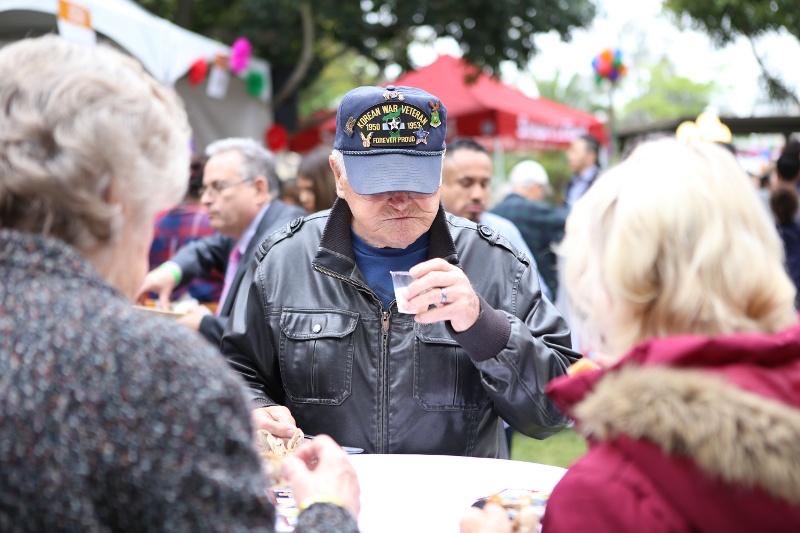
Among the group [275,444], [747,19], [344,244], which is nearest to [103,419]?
[275,444]

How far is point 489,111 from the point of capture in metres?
11.7

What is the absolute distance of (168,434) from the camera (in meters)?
1.17

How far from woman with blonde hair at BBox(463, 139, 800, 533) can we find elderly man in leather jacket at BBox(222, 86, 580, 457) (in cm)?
79

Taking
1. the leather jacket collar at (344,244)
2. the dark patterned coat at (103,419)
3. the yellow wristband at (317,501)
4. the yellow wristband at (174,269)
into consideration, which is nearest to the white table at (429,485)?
the yellow wristband at (317,501)

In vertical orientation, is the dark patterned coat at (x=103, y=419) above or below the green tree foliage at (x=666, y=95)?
below

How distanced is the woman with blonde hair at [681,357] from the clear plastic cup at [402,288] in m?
0.58

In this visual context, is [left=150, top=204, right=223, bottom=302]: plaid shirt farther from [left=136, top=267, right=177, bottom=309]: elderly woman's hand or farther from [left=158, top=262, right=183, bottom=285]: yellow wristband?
[left=136, top=267, right=177, bottom=309]: elderly woman's hand

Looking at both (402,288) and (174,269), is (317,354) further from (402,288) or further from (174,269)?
(174,269)

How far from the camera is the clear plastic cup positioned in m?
2.14

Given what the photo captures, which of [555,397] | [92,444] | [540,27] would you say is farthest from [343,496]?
[540,27]

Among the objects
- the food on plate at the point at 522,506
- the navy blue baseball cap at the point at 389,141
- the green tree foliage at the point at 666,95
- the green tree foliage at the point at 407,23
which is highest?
the green tree foliage at the point at 666,95

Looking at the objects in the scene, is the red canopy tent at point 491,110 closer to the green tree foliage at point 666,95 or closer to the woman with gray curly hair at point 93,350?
the woman with gray curly hair at point 93,350

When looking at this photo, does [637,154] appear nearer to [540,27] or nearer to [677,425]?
[677,425]

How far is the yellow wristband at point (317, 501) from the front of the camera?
149cm
